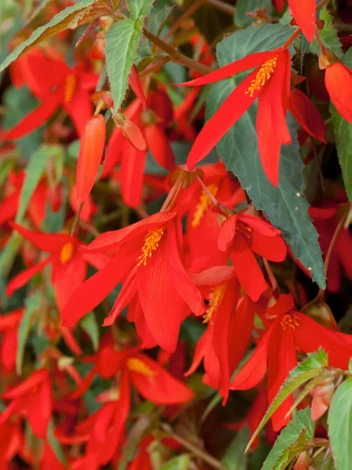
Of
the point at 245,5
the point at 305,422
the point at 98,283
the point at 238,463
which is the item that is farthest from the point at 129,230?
the point at 238,463

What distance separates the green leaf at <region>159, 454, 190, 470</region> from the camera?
61 cm

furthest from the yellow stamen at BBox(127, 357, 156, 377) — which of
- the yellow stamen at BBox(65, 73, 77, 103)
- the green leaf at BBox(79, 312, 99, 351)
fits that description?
the yellow stamen at BBox(65, 73, 77, 103)

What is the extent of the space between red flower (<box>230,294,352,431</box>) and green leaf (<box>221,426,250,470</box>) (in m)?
0.24

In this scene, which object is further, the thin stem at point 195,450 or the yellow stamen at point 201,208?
the thin stem at point 195,450

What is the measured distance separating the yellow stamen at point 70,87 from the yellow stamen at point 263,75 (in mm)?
334

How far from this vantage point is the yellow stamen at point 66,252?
0.54 m

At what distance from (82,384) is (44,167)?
23cm

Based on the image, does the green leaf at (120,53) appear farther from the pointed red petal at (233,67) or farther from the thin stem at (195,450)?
the thin stem at (195,450)

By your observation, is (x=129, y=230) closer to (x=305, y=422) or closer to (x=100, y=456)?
(x=305, y=422)

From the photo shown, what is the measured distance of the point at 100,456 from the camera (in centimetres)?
60

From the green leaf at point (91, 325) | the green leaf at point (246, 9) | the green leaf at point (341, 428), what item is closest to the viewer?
the green leaf at point (341, 428)

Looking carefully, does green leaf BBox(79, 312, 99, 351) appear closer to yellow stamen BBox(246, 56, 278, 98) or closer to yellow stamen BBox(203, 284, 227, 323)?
yellow stamen BBox(203, 284, 227, 323)

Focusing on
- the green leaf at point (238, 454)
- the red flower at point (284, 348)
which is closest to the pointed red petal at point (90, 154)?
the red flower at point (284, 348)

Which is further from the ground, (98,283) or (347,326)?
(98,283)
